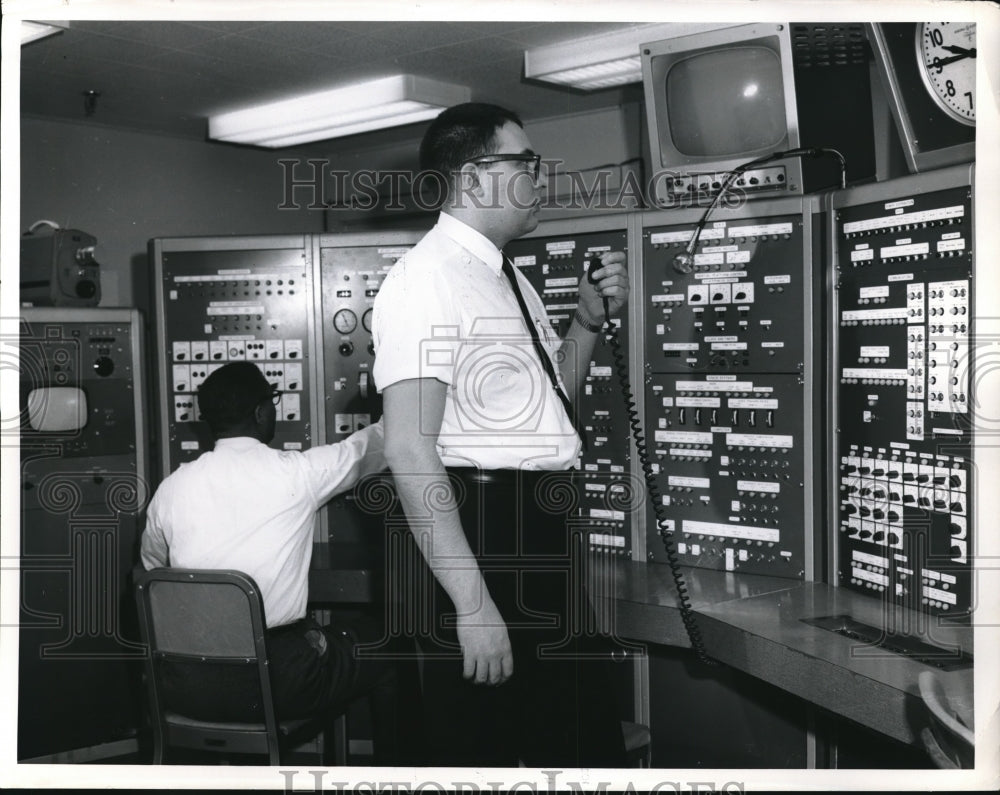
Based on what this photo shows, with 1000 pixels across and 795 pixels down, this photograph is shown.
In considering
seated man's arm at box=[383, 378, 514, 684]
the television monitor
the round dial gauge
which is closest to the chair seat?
seated man's arm at box=[383, 378, 514, 684]

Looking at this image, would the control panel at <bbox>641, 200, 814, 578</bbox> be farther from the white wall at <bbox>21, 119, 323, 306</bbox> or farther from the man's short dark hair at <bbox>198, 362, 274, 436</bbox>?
the white wall at <bbox>21, 119, 323, 306</bbox>

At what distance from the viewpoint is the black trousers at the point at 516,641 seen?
2.02m

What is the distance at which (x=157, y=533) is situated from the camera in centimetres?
259

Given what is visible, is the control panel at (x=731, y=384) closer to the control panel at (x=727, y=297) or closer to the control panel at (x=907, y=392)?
the control panel at (x=727, y=297)

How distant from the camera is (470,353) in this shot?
6.28ft

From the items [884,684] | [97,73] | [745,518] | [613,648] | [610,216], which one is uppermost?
[97,73]

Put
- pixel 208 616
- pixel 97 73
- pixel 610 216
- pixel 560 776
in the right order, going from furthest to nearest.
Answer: pixel 97 73, pixel 610 216, pixel 208 616, pixel 560 776

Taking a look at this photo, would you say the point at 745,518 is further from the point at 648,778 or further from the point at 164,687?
the point at 164,687

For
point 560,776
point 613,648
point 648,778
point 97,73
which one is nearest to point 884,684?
point 648,778

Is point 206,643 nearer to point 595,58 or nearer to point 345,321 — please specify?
point 345,321

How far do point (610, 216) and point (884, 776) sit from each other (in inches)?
66.8

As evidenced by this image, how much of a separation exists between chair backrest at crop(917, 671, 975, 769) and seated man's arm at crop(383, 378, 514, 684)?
781 mm

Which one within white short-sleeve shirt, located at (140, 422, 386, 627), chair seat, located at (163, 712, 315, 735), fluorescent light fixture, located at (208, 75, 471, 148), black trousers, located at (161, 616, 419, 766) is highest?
fluorescent light fixture, located at (208, 75, 471, 148)

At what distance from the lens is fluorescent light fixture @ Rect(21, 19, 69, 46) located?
140 inches
